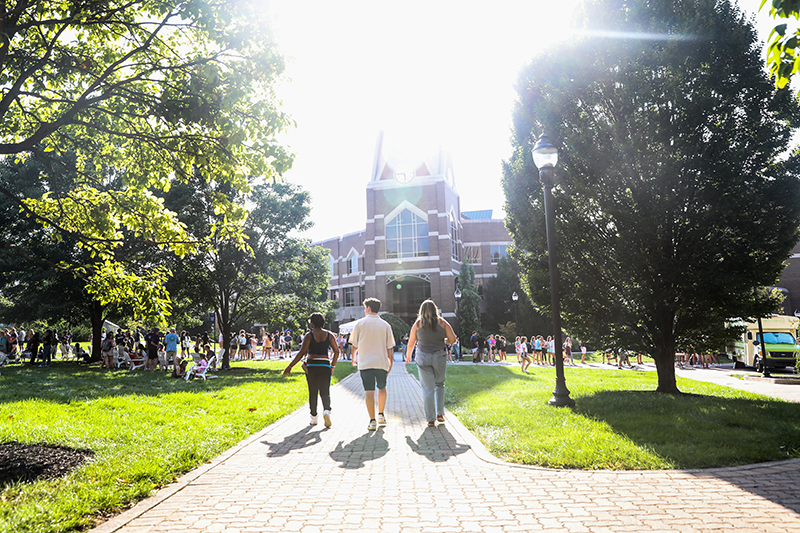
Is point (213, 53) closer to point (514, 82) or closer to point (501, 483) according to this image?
point (501, 483)

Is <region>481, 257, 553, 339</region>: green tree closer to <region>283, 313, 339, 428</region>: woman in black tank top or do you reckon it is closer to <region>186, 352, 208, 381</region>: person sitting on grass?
<region>186, 352, 208, 381</region>: person sitting on grass

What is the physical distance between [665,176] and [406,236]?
39359 millimetres

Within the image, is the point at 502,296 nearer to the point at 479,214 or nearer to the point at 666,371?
the point at 479,214

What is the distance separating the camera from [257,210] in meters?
22.5

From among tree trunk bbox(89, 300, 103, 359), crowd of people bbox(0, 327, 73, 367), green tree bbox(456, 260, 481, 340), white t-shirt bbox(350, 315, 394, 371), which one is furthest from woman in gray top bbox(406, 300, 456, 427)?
green tree bbox(456, 260, 481, 340)

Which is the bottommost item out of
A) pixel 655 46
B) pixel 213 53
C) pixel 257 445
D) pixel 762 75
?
pixel 257 445

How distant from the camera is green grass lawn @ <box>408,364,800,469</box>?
5.29 m

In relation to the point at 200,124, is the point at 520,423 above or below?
below

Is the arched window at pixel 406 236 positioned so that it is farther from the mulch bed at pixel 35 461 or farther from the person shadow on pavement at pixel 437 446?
the mulch bed at pixel 35 461

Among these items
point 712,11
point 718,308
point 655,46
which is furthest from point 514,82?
point 718,308

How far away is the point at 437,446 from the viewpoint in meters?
6.17

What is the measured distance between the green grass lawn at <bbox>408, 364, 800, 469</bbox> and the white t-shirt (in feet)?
5.18

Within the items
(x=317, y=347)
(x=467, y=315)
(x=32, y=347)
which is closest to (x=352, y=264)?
(x=467, y=315)

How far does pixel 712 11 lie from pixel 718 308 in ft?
18.7
